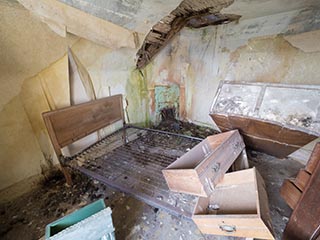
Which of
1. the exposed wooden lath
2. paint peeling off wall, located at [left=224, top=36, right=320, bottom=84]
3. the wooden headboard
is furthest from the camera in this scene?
paint peeling off wall, located at [left=224, top=36, right=320, bottom=84]

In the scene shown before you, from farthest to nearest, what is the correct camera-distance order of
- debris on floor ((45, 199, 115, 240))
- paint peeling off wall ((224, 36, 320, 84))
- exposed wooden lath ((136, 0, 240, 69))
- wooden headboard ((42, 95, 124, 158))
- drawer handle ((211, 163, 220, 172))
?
paint peeling off wall ((224, 36, 320, 84)) < exposed wooden lath ((136, 0, 240, 69)) < wooden headboard ((42, 95, 124, 158)) < drawer handle ((211, 163, 220, 172)) < debris on floor ((45, 199, 115, 240))

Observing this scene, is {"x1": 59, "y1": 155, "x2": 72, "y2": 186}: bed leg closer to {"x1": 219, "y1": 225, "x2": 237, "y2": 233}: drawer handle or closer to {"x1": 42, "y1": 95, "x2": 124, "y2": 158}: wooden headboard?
{"x1": 42, "y1": 95, "x2": 124, "y2": 158}: wooden headboard

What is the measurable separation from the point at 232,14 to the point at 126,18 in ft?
4.53

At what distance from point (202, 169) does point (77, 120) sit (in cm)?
133

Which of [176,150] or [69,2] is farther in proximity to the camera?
[176,150]

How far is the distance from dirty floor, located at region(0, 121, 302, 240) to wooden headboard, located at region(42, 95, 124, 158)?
392mm

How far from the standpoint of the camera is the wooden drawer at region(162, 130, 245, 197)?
3.62ft

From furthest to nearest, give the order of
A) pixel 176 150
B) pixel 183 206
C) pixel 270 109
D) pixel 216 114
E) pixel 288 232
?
pixel 176 150 → pixel 216 114 → pixel 270 109 → pixel 183 206 → pixel 288 232

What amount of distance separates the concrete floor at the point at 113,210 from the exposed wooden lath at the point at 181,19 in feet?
5.93

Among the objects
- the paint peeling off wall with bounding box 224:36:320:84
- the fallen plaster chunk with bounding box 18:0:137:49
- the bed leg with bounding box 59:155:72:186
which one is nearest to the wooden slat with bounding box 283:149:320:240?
the paint peeling off wall with bounding box 224:36:320:84

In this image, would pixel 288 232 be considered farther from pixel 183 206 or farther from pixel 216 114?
pixel 216 114

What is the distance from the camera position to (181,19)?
82.4 inches

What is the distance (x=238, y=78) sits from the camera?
253 centimetres

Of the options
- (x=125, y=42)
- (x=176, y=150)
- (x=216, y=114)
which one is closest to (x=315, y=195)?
(x=216, y=114)
